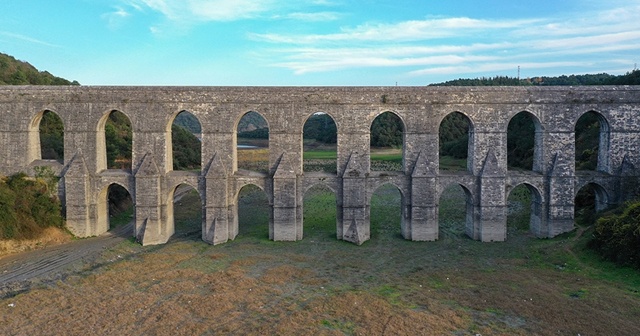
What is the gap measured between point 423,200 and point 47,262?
Result: 19.3m

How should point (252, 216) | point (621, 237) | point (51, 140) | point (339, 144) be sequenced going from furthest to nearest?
point (51, 140)
point (252, 216)
point (339, 144)
point (621, 237)

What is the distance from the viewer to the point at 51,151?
3575 centimetres

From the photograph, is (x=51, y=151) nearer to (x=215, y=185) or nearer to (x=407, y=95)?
(x=215, y=185)

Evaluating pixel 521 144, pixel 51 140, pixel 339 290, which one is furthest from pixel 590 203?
pixel 51 140

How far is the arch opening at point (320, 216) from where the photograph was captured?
2797 cm

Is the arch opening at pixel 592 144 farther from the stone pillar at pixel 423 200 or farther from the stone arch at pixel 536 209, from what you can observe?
the stone pillar at pixel 423 200

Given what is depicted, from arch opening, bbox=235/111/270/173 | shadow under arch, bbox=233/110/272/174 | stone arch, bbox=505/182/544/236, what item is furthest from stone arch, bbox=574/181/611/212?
arch opening, bbox=235/111/270/173

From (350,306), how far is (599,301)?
Answer: 906 centimetres

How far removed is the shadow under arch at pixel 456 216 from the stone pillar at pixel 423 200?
81 cm

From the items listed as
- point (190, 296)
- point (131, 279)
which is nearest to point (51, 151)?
point (131, 279)

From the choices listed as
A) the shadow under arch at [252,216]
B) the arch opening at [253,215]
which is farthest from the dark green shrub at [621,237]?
the arch opening at [253,215]

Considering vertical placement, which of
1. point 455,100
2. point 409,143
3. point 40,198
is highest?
point 455,100

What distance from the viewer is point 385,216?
107 ft

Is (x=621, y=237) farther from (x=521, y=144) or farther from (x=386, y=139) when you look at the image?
(x=386, y=139)
